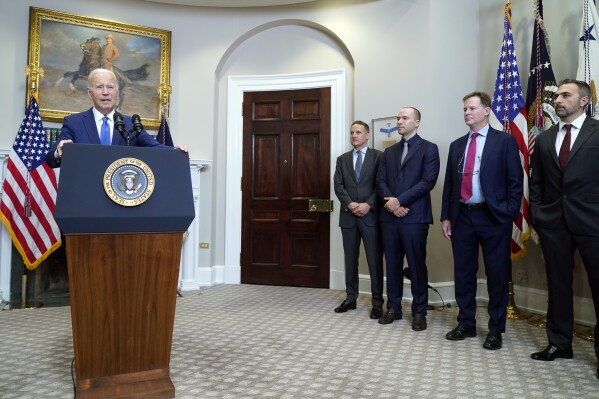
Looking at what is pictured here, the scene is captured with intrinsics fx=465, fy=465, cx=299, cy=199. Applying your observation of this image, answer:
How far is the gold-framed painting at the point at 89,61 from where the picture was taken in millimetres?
4977

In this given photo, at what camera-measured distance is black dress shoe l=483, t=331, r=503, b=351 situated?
307cm

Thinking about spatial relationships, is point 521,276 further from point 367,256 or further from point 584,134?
point 584,134

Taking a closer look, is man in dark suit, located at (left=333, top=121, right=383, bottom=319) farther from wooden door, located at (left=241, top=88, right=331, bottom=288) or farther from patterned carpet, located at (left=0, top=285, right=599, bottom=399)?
wooden door, located at (left=241, top=88, right=331, bottom=288)

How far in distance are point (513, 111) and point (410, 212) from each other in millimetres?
1344

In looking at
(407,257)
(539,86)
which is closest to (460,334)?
(407,257)

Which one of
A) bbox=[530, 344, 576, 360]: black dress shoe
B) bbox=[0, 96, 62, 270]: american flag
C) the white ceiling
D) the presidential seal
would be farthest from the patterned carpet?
the white ceiling

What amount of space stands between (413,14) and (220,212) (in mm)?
3246

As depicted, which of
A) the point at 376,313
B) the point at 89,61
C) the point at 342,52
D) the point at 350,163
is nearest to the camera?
the point at 376,313

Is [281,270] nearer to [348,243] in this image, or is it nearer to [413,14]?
[348,243]

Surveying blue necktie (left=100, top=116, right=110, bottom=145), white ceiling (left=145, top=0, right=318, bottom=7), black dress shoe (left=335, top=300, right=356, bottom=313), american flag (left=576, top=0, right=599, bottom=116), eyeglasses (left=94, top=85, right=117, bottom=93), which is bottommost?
black dress shoe (left=335, top=300, right=356, bottom=313)

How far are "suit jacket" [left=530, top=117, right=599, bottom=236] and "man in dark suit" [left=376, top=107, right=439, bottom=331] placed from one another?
95 cm

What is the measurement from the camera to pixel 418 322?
11.8 feet

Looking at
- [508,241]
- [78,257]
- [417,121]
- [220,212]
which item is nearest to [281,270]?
[220,212]

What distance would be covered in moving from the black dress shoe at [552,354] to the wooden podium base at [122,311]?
2174 mm
